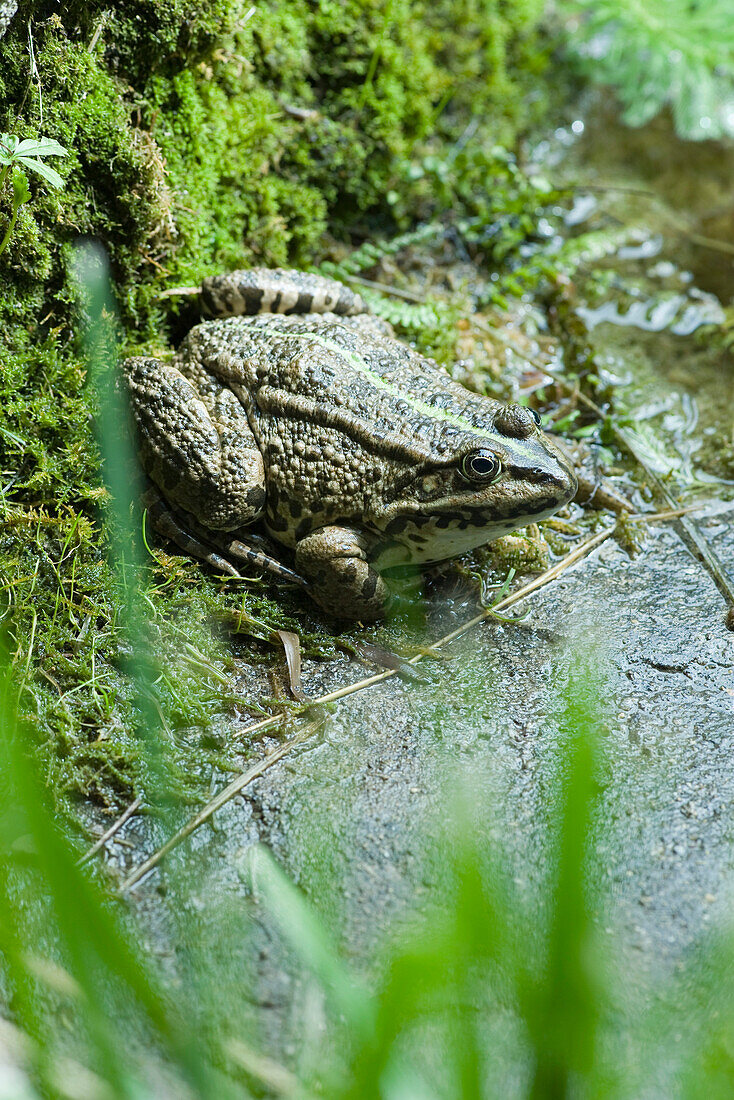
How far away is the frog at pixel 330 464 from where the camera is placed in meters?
3.46

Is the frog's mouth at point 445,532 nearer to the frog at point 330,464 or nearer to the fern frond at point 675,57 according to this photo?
the frog at point 330,464

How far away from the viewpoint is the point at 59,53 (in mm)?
Answer: 3486

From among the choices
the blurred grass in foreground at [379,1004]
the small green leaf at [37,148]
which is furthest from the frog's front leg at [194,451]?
the small green leaf at [37,148]

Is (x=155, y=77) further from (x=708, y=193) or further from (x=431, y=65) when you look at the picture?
(x=708, y=193)

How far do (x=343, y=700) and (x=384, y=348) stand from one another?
1734 mm

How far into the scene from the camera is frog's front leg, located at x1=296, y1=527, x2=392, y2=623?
3430 mm

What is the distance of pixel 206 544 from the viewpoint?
366 centimetres

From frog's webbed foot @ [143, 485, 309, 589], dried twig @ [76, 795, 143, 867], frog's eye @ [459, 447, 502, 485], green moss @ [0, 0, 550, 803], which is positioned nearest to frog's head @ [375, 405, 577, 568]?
frog's eye @ [459, 447, 502, 485]

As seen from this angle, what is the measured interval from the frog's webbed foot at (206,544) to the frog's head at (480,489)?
1.72ft

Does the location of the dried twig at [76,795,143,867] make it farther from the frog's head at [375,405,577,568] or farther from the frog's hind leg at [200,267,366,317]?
the frog's hind leg at [200,267,366,317]

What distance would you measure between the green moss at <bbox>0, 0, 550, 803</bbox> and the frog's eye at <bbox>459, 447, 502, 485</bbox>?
0.94 meters

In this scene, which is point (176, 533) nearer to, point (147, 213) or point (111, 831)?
point (111, 831)

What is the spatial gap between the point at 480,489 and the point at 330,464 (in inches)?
26.2

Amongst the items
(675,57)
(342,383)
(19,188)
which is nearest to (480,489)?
(342,383)
